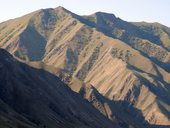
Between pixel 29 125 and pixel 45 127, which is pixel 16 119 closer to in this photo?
pixel 29 125

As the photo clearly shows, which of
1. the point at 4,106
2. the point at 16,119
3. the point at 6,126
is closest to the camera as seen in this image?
the point at 6,126

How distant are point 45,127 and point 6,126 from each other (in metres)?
54.4

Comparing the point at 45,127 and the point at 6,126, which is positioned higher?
the point at 6,126

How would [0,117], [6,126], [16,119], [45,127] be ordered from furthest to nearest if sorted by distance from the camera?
[45,127] → [16,119] → [0,117] → [6,126]

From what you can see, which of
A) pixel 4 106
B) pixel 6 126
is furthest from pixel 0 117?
pixel 4 106

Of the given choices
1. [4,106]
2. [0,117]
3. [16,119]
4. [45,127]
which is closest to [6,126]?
[0,117]

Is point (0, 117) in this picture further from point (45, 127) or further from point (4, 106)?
point (45, 127)

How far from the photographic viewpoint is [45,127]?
199 m

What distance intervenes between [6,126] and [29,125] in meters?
24.6

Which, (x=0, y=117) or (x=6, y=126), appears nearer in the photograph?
(x=6, y=126)

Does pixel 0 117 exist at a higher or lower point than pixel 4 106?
higher

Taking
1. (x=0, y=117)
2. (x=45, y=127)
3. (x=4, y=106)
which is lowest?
(x=45, y=127)

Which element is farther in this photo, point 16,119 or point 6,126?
point 16,119

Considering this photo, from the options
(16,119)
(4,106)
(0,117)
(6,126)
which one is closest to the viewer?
(6,126)
